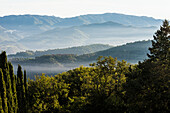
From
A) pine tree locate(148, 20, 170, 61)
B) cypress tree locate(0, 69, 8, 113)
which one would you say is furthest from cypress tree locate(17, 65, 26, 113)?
pine tree locate(148, 20, 170, 61)

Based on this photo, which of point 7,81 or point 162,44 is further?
point 7,81

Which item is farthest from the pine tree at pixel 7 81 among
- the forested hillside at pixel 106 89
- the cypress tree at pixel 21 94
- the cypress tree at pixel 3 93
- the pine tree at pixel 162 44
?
the pine tree at pixel 162 44

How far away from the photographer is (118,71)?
48.0m

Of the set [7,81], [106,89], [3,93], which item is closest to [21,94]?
[7,81]

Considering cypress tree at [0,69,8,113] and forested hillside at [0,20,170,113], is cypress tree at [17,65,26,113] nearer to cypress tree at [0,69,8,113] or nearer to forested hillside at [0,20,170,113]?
forested hillside at [0,20,170,113]

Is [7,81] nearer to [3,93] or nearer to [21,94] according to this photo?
[3,93]

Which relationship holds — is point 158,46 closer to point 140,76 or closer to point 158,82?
point 140,76

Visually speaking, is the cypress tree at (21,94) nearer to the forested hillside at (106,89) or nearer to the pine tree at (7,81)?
the forested hillside at (106,89)

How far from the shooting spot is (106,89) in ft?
147

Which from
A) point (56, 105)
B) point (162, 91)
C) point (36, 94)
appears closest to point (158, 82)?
point (162, 91)

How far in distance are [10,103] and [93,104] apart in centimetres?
2045

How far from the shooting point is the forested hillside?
117ft

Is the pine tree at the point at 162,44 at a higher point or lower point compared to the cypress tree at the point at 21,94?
higher

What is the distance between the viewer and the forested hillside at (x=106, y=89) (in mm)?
35719
